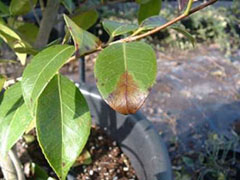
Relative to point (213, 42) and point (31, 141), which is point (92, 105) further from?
point (213, 42)

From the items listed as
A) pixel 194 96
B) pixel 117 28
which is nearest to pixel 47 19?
pixel 117 28

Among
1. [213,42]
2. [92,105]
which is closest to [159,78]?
[213,42]

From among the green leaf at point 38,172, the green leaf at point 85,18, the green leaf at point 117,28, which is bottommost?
the green leaf at point 38,172

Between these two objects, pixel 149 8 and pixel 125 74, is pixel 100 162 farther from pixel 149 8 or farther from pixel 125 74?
pixel 125 74

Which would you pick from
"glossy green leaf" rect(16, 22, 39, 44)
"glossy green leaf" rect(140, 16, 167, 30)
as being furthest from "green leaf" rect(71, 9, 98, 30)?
"glossy green leaf" rect(140, 16, 167, 30)

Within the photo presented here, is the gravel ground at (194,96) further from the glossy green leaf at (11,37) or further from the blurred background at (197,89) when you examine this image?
the glossy green leaf at (11,37)

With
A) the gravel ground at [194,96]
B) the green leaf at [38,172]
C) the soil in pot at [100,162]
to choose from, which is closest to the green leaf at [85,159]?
the soil in pot at [100,162]

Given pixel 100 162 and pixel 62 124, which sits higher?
pixel 62 124
